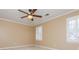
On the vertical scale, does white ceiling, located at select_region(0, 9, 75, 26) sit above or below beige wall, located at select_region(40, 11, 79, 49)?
above

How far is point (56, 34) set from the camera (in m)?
2.04

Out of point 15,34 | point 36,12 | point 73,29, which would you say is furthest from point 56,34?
point 15,34

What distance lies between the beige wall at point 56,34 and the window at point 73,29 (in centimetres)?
7

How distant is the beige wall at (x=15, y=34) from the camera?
6.48ft

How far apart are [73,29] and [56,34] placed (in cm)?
29

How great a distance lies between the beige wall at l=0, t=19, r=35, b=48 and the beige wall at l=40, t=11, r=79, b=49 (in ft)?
0.75

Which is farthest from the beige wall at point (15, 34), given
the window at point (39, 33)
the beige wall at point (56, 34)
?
the beige wall at point (56, 34)

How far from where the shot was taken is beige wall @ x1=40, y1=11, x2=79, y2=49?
1.98 meters

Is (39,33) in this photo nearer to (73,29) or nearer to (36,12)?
(36,12)

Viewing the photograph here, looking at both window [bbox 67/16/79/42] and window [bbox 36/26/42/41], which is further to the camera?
window [bbox 36/26/42/41]

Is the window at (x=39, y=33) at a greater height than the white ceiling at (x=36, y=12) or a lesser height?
lesser

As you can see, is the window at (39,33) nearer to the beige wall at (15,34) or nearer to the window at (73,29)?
the beige wall at (15,34)

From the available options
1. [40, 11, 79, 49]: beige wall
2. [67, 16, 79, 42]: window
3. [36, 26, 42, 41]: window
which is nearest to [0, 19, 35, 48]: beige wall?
[36, 26, 42, 41]: window

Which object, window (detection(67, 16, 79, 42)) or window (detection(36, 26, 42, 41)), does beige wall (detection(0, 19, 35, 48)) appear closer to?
window (detection(36, 26, 42, 41))
